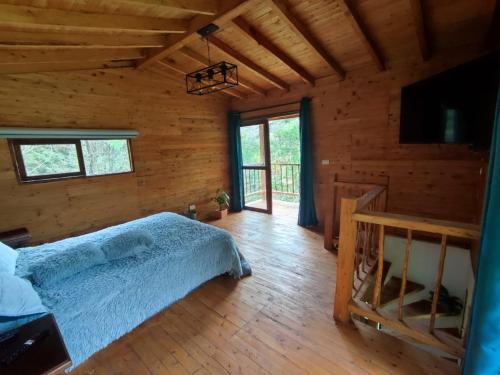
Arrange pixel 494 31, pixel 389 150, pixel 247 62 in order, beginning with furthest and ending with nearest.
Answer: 1. pixel 247 62
2. pixel 389 150
3. pixel 494 31

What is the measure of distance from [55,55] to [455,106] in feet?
13.1

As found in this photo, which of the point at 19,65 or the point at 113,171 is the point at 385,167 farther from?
the point at 19,65

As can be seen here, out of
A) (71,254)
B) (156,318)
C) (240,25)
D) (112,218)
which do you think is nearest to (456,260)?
(156,318)

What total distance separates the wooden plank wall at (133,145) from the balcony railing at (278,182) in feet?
2.04

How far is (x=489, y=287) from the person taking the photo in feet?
3.70

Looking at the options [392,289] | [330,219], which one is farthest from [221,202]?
[392,289]

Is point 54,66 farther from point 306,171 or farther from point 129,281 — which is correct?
point 306,171

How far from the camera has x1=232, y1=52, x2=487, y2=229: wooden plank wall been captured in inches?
111

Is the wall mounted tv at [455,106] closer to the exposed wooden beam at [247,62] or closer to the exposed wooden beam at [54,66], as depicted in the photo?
the exposed wooden beam at [247,62]

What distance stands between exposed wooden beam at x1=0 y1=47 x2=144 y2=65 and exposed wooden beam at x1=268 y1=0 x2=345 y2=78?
6.74 ft

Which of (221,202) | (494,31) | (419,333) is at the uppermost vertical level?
(494,31)

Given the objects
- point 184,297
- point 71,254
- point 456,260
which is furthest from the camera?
point 456,260

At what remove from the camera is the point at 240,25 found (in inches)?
99.0

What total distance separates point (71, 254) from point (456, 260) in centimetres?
388
